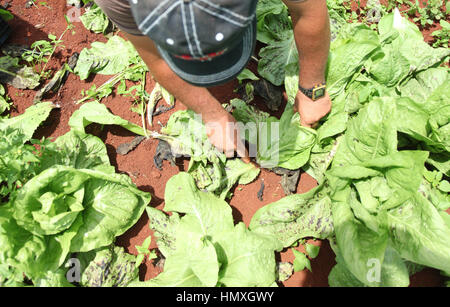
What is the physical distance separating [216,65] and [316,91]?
1026mm

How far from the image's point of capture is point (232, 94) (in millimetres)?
2754

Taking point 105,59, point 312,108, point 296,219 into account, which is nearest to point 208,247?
point 296,219

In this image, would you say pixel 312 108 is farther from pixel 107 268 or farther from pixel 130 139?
pixel 107 268

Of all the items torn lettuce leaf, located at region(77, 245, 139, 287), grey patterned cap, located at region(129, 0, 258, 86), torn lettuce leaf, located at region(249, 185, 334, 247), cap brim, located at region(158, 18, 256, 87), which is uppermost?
grey patterned cap, located at region(129, 0, 258, 86)

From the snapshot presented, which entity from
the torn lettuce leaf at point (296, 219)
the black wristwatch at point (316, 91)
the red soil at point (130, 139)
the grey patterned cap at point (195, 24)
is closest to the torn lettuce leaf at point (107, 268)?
the red soil at point (130, 139)

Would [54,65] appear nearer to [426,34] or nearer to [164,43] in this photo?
[164,43]

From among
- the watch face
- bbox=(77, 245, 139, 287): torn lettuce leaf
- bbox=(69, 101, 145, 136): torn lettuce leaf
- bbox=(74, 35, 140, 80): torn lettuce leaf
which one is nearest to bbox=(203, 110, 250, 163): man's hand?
the watch face

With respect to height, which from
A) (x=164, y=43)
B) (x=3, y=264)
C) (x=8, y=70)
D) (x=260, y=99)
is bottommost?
(x=260, y=99)

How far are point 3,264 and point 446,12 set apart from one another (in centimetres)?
384

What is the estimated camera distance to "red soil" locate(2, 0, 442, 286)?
7.36ft

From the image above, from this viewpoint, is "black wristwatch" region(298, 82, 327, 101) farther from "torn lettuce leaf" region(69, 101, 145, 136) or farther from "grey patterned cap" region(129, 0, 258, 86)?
"torn lettuce leaf" region(69, 101, 145, 136)

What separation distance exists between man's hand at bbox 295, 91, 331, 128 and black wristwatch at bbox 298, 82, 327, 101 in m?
0.02
